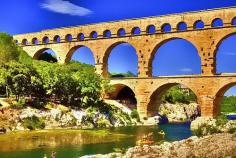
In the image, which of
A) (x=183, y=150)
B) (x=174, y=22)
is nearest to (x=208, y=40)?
(x=174, y=22)

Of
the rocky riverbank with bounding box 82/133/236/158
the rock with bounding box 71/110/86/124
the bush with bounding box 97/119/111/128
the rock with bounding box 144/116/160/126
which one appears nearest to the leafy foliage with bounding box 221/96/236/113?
the rock with bounding box 144/116/160/126

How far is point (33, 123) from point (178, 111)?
38.6 meters

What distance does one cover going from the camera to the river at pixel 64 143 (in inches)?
1464

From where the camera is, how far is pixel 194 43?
218 ft

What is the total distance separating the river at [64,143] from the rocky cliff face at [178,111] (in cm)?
2792

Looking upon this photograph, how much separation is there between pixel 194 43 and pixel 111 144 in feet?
95.9

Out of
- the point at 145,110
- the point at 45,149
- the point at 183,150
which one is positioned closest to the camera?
the point at 183,150

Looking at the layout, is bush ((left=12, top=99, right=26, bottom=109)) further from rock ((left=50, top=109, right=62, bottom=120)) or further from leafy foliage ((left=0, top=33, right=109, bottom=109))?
rock ((left=50, top=109, right=62, bottom=120))

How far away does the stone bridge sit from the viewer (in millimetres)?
63781

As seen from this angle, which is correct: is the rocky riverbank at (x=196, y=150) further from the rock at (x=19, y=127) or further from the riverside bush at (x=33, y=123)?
the riverside bush at (x=33, y=123)

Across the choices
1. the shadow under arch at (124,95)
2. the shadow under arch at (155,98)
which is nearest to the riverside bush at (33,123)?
the shadow under arch at (124,95)

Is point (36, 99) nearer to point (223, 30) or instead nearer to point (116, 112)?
point (116, 112)

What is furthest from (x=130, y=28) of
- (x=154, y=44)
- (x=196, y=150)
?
(x=196, y=150)

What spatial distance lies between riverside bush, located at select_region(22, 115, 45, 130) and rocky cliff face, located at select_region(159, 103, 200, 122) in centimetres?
3076
